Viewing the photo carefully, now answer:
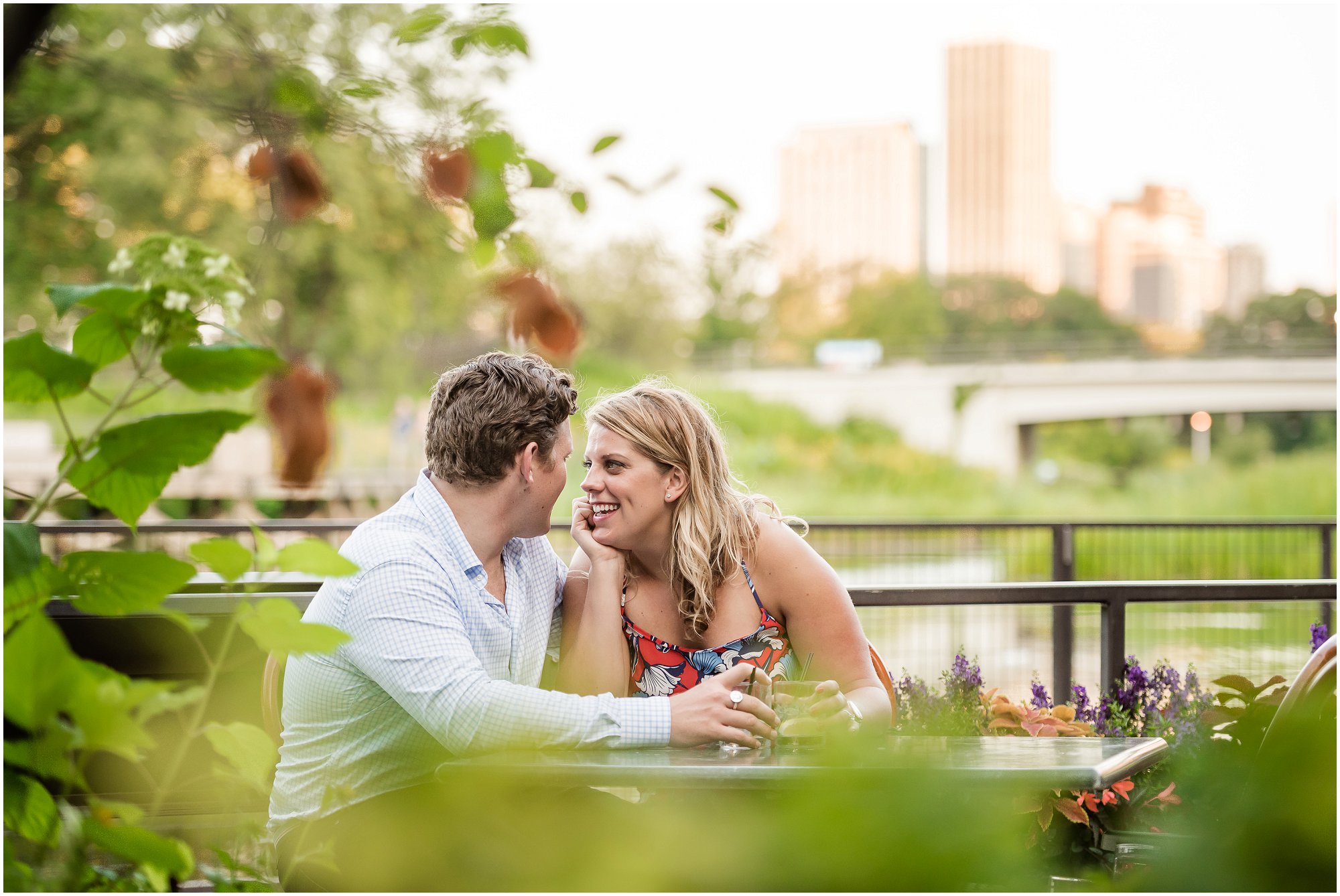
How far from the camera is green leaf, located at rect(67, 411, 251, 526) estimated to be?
1.11 metres

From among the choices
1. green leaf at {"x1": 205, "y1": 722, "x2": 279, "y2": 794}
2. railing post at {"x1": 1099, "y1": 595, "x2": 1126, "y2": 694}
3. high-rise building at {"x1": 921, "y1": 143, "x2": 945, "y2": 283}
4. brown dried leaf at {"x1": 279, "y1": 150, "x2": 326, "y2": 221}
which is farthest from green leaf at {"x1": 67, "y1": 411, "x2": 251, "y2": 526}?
high-rise building at {"x1": 921, "y1": 143, "x2": 945, "y2": 283}

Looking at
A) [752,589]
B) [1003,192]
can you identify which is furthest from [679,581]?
[1003,192]

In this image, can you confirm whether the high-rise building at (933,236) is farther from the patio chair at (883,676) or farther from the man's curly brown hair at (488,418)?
the man's curly brown hair at (488,418)

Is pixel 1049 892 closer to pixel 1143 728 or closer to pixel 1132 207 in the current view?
pixel 1143 728

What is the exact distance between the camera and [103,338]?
47.5 inches

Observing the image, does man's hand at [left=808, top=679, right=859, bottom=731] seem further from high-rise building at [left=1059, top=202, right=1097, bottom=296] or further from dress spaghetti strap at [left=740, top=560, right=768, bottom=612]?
high-rise building at [left=1059, top=202, right=1097, bottom=296]

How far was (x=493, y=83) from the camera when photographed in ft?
4.44

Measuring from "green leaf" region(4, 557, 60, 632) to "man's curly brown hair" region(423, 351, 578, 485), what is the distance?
4.37ft

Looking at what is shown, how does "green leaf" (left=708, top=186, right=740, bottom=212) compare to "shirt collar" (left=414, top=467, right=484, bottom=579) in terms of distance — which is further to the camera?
"shirt collar" (left=414, top=467, right=484, bottom=579)

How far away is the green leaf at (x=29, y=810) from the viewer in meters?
0.99

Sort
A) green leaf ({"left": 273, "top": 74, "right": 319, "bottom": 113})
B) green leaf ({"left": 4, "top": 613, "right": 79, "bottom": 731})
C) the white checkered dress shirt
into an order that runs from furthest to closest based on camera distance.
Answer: the white checkered dress shirt → green leaf ({"left": 273, "top": 74, "right": 319, "bottom": 113}) → green leaf ({"left": 4, "top": 613, "right": 79, "bottom": 731})

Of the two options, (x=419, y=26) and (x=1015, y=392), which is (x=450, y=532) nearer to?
(x=419, y=26)

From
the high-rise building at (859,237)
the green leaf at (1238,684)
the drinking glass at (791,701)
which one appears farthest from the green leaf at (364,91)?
the high-rise building at (859,237)

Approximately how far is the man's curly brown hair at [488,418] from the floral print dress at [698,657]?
56 centimetres
